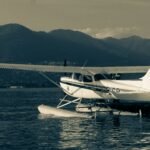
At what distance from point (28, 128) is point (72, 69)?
40.3 ft

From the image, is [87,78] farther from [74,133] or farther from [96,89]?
[74,133]

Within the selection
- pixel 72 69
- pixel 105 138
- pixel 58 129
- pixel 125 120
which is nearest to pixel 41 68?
pixel 72 69

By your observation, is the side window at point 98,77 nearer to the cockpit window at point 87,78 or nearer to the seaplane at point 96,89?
the seaplane at point 96,89

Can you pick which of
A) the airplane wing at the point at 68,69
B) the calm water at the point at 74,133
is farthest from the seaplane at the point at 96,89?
the calm water at the point at 74,133

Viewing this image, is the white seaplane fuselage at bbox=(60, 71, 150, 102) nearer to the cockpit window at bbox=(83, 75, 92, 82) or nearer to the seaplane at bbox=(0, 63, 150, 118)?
the seaplane at bbox=(0, 63, 150, 118)

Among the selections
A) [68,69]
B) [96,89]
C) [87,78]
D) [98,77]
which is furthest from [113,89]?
[68,69]

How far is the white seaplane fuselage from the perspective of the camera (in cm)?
4559

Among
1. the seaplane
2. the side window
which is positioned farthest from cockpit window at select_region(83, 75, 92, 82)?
the side window

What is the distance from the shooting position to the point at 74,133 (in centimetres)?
3512

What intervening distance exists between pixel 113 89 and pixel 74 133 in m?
11.9

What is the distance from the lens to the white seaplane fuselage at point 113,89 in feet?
150

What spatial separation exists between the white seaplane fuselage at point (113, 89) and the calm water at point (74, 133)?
171 centimetres

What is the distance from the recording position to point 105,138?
32.6 metres

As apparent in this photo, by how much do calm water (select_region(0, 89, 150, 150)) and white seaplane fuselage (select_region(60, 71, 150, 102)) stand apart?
171 cm
